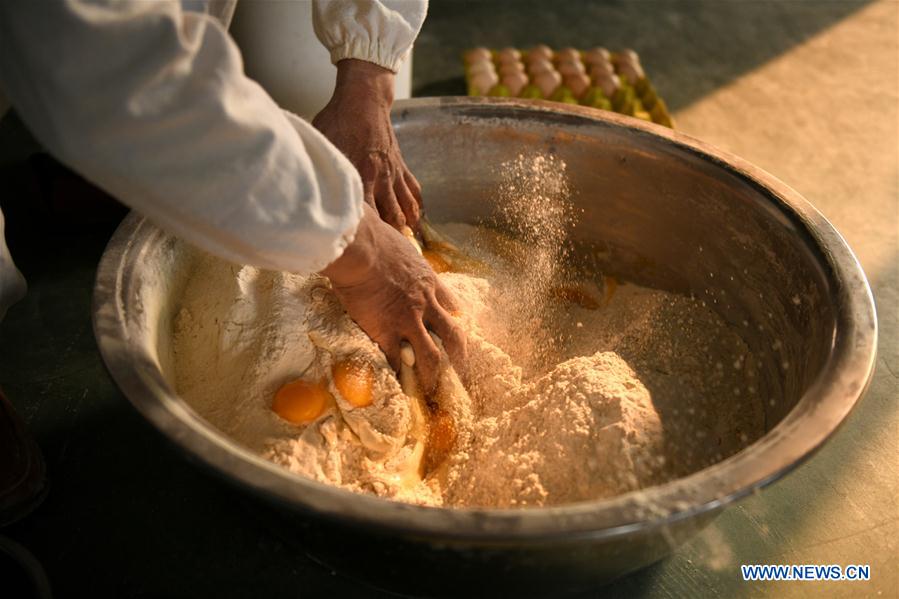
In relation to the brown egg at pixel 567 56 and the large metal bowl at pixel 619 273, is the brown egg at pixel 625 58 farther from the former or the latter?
the large metal bowl at pixel 619 273

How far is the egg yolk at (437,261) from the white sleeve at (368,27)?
0.28m

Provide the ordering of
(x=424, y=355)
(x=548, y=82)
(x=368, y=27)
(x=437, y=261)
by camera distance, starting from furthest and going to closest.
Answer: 1. (x=548, y=82)
2. (x=437, y=261)
3. (x=368, y=27)
4. (x=424, y=355)

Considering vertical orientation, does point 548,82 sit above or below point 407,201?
below

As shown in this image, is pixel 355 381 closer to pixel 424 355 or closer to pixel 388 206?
pixel 424 355

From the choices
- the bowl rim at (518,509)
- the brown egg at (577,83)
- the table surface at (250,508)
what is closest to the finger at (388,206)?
→ the bowl rim at (518,509)

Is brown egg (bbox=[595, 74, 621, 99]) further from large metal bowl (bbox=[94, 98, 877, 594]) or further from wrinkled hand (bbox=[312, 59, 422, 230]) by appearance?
wrinkled hand (bbox=[312, 59, 422, 230])

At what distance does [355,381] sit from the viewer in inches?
34.3

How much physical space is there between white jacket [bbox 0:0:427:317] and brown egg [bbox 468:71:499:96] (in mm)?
1245

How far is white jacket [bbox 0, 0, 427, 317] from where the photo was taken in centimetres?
58

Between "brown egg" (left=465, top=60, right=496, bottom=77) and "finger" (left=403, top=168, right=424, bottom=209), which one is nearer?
"finger" (left=403, top=168, right=424, bottom=209)

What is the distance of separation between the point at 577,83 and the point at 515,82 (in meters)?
0.16

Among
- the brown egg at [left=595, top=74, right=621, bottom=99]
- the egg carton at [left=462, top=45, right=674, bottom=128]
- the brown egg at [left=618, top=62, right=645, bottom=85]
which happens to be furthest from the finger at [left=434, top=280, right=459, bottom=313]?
the brown egg at [left=618, top=62, right=645, bottom=85]

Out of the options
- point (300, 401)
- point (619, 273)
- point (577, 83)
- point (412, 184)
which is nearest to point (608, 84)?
point (577, 83)

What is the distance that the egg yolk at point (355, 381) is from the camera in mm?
872
